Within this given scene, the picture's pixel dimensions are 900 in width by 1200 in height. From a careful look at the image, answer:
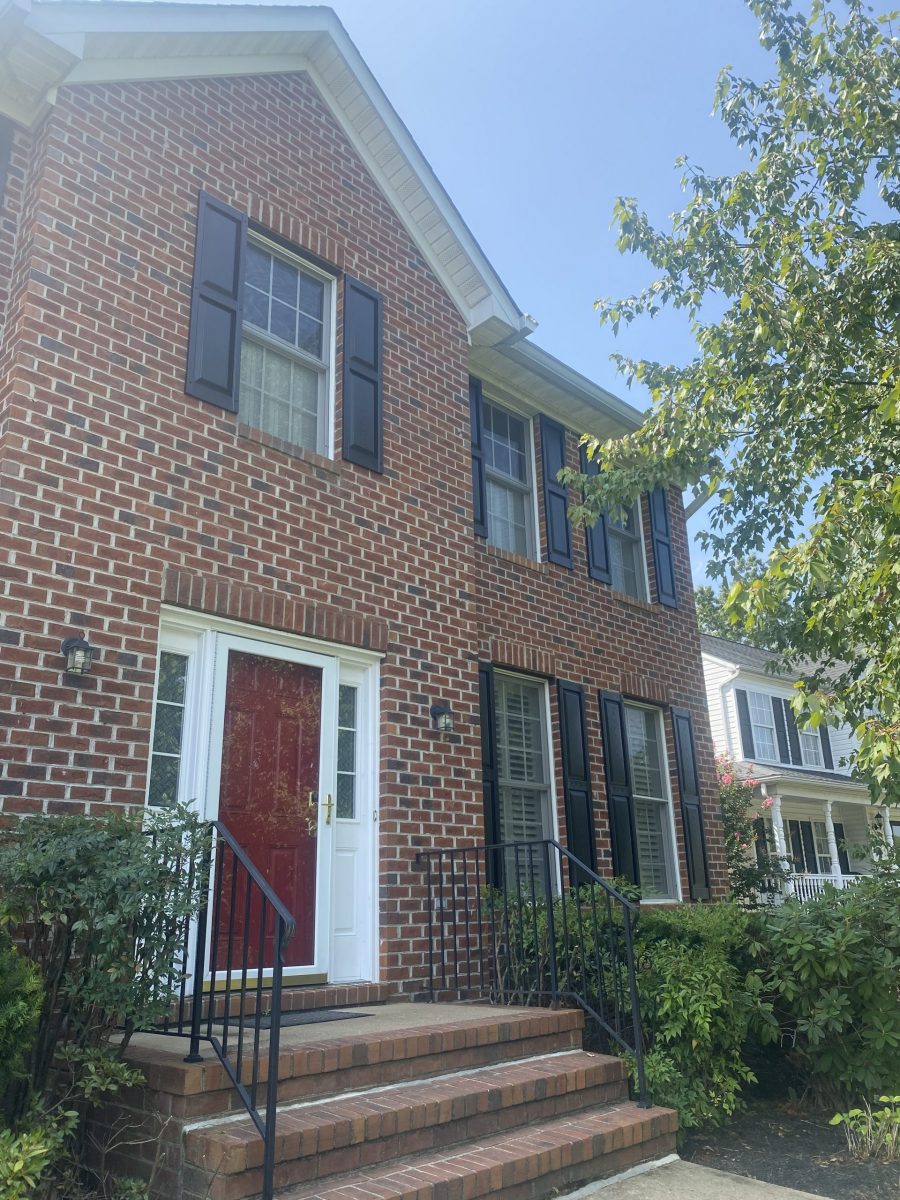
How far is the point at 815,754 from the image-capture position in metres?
22.5

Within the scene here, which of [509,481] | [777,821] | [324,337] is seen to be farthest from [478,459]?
[777,821]

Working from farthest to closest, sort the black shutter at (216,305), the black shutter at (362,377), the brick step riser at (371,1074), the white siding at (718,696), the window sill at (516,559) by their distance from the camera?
the white siding at (718,696)
the window sill at (516,559)
the black shutter at (362,377)
the black shutter at (216,305)
the brick step riser at (371,1074)

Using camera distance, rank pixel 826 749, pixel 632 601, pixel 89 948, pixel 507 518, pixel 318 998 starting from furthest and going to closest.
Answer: pixel 826 749 → pixel 632 601 → pixel 507 518 → pixel 318 998 → pixel 89 948

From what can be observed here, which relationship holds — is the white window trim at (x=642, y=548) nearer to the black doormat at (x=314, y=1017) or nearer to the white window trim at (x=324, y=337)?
the white window trim at (x=324, y=337)

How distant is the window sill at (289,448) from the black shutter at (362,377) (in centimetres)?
21

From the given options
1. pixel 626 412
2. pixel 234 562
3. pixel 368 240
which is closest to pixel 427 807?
pixel 234 562

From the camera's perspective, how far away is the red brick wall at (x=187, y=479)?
4.72m

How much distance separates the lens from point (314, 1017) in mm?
5023

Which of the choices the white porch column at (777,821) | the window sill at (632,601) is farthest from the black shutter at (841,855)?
the window sill at (632,601)

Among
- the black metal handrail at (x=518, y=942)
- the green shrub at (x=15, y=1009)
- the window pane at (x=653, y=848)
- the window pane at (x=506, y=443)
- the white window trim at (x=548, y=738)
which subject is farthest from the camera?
the window pane at (x=653, y=848)

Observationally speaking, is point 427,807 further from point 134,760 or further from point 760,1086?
point 760,1086

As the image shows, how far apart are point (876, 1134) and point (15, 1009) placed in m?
4.40

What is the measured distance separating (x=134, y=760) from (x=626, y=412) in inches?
275

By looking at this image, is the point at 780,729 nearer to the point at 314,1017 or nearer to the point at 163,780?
the point at 314,1017
